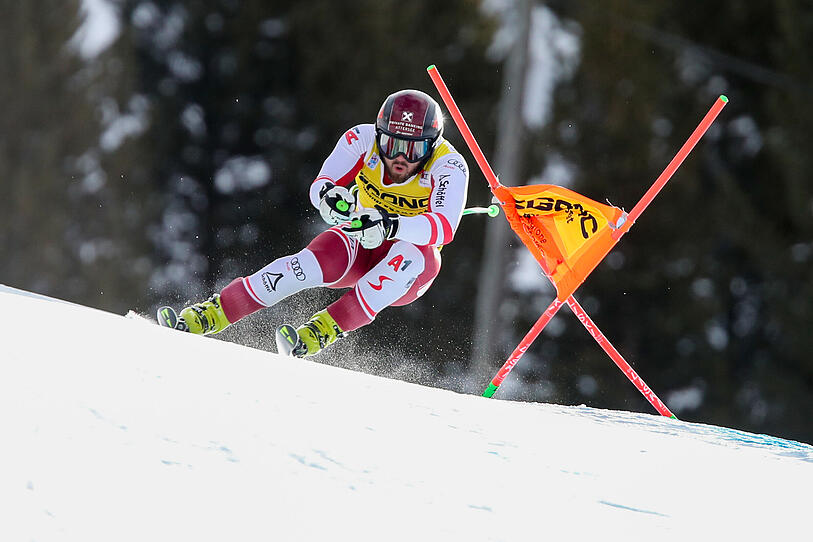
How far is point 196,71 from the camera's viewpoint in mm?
13141

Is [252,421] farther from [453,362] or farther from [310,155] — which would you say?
[310,155]

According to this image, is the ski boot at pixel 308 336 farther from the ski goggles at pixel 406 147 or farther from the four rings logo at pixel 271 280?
the ski goggles at pixel 406 147

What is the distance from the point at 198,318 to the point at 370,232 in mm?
776

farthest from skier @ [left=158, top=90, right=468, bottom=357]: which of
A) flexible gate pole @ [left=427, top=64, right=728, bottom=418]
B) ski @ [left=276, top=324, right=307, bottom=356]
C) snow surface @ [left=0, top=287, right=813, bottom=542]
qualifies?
snow surface @ [left=0, top=287, right=813, bottom=542]

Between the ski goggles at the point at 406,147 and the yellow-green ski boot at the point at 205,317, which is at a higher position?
the ski goggles at the point at 406,147

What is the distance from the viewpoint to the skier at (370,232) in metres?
4.05

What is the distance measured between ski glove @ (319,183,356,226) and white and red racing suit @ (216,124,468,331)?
109mm

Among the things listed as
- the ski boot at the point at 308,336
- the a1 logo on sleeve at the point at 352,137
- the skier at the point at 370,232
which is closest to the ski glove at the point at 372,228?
the skier at the point at 370,232

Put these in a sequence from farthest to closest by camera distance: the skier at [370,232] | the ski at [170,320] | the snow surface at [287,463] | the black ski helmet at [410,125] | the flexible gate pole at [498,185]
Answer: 1. the flexible gate pole at [498,185]
2. the black ski helmet at [410,125]
3. the skier at [370,232]
4. the ski at [170,320]
5. the snow surface at [287,463]

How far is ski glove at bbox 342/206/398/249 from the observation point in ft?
12.9

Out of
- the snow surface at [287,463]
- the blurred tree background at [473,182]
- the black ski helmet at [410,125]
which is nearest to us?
the snow surface at [287,463]

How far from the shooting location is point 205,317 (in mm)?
4051

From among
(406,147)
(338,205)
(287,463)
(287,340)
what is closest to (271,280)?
(287,340)

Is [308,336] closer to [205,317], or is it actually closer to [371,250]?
[205,317]
